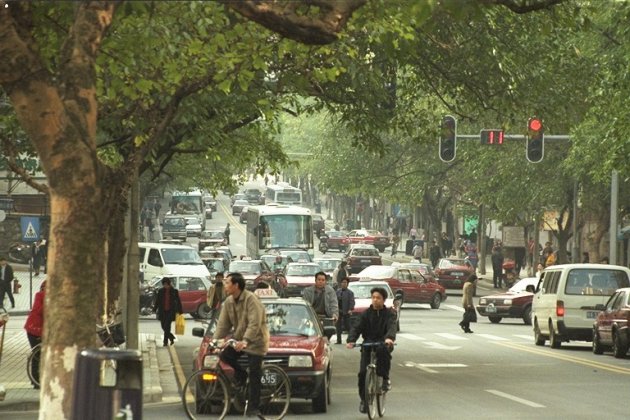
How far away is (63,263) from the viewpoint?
1212 cm

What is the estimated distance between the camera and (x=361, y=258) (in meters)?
76.1

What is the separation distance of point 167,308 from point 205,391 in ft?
52.8

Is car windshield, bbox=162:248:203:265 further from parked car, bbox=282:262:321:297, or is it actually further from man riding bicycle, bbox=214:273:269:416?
man riding bicycle, bbox=214:273:269:416

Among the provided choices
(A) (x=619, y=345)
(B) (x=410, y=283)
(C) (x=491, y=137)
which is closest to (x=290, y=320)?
(A) (x=619, y=345)

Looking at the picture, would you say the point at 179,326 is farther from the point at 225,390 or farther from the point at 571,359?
the point at 225,390

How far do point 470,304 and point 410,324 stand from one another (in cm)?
473

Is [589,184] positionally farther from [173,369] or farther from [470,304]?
[173,369]

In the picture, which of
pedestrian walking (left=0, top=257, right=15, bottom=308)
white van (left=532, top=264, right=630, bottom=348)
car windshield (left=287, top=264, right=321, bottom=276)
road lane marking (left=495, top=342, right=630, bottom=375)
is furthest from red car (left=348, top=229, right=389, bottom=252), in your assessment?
white van (left=532, top=264, right=630, bottom=348)

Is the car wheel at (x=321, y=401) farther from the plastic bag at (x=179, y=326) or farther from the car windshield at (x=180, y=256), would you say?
the car windshield at (x=180, y=256)

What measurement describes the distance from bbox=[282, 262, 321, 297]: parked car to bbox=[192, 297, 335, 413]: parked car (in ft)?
99.9

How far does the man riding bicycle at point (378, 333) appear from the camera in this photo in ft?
62.3

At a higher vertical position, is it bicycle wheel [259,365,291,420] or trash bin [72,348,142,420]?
trash bin [72,348,142,420]

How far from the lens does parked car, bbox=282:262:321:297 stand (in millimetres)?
51906

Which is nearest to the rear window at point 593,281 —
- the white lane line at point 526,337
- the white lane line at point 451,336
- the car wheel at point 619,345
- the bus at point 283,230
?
the car wheel at point 619,345
